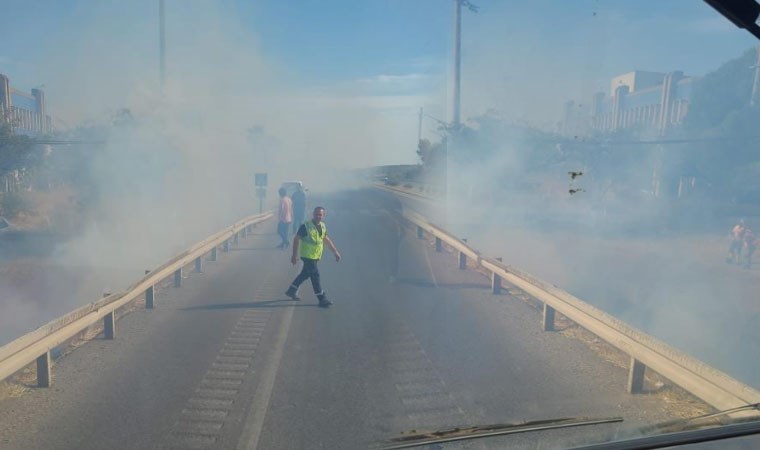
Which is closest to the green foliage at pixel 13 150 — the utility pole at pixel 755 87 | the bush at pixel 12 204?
the bush at pixel 12 204

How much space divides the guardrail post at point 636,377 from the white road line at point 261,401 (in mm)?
3319

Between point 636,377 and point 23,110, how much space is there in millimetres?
29007

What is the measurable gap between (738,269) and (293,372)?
1660cm

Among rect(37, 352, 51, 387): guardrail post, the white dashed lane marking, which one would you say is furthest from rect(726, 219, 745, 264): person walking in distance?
rect(37, 352, 51, 387): guardrail post

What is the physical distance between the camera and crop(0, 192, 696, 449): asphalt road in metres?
4.99

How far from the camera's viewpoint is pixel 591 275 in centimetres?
1808

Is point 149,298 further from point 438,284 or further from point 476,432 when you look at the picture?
point 476,432

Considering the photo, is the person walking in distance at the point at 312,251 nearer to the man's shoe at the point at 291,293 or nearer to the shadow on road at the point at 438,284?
the man's shoe at the point at 291,293

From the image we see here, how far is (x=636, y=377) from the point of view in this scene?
6070 millimetres

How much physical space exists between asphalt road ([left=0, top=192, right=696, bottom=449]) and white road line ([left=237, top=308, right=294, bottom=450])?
2cm

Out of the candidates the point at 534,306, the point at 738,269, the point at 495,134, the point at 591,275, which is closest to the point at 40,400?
the point at 534,306

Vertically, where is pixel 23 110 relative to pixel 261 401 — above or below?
above

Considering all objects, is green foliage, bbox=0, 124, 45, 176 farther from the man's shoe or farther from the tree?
the man's shoe

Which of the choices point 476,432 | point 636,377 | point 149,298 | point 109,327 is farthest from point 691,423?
point 149,298
